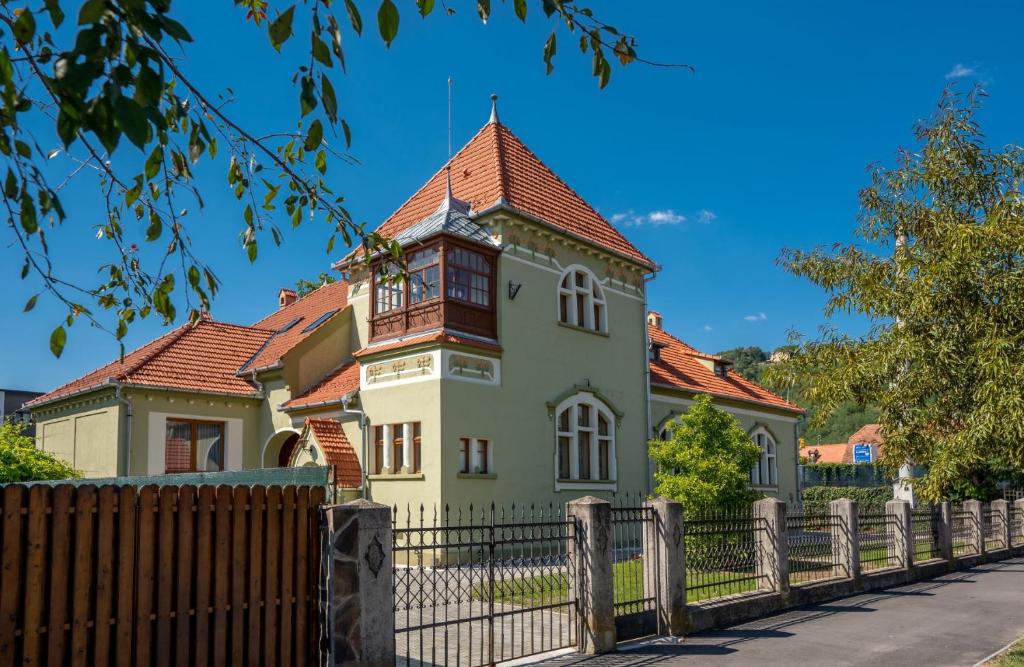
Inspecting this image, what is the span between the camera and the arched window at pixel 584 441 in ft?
68.7

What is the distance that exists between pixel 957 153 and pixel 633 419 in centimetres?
1021

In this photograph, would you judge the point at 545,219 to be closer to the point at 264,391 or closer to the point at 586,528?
the point at 264,391

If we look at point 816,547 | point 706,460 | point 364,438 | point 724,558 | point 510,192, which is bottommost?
point 816,547

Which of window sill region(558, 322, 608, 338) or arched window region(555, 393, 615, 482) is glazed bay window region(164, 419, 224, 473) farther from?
window sill region(558, 322, 608, 338)

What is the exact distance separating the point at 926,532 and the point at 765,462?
11975 mm

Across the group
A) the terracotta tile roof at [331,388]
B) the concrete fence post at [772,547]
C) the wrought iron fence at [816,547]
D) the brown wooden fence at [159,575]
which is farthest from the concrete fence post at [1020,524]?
the brown wooden fence at [159,575]

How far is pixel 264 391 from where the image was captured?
77.5 ft

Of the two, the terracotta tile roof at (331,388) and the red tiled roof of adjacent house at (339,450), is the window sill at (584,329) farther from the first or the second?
the red tiled roof of adjacent house at (339,450)

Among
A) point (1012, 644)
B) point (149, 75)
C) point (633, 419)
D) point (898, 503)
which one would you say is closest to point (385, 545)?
point (149, 75)

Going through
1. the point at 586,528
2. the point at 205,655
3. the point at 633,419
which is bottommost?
the point at 205,655

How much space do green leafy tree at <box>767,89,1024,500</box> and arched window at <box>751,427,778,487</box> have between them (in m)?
10.5

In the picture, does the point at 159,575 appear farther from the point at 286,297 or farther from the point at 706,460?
the point at 286,297

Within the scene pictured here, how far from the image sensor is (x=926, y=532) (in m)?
17.9

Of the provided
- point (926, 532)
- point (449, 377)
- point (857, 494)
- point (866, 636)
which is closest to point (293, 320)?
point (449, 377)
